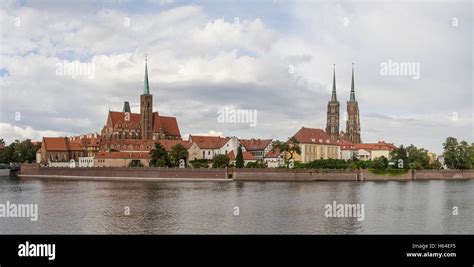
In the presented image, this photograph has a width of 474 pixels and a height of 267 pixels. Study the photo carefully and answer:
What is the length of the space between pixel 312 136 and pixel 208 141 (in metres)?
18.0

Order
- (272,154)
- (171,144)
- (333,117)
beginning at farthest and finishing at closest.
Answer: (333,117) → (171,144) → (272,154)

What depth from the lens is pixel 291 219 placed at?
97.9ft

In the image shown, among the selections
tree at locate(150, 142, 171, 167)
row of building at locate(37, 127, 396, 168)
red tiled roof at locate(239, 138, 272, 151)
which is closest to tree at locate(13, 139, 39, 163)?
row of building at locate(37, 127, 396, 168)

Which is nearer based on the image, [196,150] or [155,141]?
[196,150]

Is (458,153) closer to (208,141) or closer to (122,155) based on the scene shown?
(208,141)

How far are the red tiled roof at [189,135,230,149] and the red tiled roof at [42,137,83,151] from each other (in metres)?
24.8

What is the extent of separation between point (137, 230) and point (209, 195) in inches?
754

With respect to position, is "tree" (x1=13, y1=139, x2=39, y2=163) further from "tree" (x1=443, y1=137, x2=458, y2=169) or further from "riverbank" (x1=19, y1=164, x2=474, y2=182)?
"tree" (x1=443, y1=137, x2=458, y2=169)

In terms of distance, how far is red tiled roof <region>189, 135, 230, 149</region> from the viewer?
94188mm

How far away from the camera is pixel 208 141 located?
313 feet

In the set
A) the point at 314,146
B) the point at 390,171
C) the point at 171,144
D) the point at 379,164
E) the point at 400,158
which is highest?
the point at 171,144

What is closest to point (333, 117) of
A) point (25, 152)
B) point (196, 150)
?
point (196, 150)
